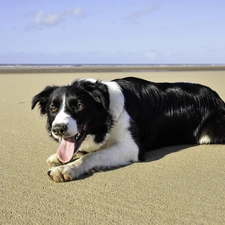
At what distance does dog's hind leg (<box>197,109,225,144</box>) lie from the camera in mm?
5516

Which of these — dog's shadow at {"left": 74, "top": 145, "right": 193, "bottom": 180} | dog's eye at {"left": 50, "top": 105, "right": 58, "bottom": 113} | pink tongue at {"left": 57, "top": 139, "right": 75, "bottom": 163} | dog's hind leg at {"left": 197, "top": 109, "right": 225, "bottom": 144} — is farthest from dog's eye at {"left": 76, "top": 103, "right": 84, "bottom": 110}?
dog's hind leg at {"left": 197, "top": 109, "right": 225, "bottom": 144}

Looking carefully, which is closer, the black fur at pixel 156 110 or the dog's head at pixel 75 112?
the dog's head at pixel 75 112

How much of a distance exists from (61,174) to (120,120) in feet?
4.47

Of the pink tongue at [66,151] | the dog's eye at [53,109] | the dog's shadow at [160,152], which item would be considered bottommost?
the dog's shadow at [160,152]

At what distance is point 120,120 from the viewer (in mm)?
5000

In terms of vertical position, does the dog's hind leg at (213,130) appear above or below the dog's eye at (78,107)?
below

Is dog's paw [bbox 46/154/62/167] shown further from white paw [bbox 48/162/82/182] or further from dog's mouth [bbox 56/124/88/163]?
white paw [bbox 48/162/82/182]

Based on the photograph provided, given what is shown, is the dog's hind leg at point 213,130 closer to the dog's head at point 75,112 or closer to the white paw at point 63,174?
the dog's head at point 75,112

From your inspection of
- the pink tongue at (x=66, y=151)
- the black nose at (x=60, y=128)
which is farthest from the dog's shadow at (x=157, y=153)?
the black nose at (x=60, y=128)

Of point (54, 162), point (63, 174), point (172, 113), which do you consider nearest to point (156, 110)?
point (172, 113)

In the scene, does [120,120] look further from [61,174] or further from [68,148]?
[61,174]

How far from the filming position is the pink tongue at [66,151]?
4.44m

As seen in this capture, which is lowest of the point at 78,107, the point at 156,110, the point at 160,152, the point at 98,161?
the point at 160,152

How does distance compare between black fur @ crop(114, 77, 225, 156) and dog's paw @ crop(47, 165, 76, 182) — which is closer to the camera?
dog's paw @ crop(47, 165, 76, 182)
